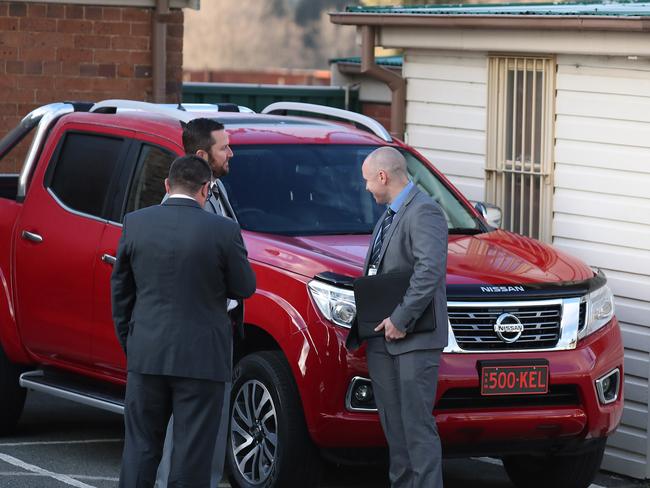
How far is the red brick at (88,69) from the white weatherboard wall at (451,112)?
9.82 feet

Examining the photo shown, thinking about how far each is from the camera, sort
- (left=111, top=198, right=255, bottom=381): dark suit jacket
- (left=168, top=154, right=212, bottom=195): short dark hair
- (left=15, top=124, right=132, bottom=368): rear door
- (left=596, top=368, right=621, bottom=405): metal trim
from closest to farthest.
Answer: (left=111, top=198, right=255, bottom=381): dark suit jacket → (left=168, top=154, right=212, bottom=195): short dark hair → (left=596, top=368, right=621, bottom=405): metal trim → (left=15, top=124, right=132, bottom=368): rear door

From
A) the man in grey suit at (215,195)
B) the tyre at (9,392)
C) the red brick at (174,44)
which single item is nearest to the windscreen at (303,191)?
the man in grey suit at (215,195)

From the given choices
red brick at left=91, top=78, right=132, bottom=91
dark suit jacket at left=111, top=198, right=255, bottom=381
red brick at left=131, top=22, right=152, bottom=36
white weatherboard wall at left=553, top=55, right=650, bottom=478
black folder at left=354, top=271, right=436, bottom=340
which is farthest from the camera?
red brick at left=131, top=22, right=152, bottom=36

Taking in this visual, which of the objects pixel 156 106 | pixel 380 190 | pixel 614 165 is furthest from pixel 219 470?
pixel 614 165

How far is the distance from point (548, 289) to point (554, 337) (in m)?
0.25

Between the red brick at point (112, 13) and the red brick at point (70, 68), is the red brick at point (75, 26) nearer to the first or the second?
the red brick at point (112, 13)

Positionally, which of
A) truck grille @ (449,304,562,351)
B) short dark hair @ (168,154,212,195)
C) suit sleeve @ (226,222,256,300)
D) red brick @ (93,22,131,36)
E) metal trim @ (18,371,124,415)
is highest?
red brick @ (93,22,131,36)

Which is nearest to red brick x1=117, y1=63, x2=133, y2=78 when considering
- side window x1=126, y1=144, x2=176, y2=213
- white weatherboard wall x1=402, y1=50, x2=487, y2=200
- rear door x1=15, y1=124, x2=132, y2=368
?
white weatherboard wall x1=402, y1=50, x2=487, y2=200

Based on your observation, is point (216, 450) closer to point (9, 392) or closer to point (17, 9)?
point (9, 392)

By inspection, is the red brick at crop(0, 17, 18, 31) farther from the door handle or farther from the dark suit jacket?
the dark suit jacket

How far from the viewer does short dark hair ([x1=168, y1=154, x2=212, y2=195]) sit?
640 cm

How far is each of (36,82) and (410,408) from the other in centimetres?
701

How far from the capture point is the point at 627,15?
9.58m

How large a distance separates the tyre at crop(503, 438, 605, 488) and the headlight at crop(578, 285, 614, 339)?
0.62 m
